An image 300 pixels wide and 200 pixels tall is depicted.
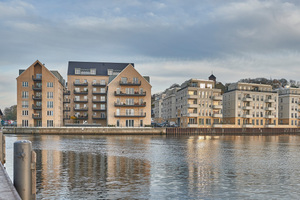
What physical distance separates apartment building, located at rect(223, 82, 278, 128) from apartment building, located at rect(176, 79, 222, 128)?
8.96 meters

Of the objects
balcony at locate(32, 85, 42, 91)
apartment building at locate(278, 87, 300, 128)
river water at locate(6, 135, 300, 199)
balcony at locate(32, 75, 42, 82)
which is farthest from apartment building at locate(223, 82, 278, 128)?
river water at locate(6, 135, 300, 199)

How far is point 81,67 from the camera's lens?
128 meters

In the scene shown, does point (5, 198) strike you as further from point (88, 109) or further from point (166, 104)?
point (166, 104)

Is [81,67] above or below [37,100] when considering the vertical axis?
above

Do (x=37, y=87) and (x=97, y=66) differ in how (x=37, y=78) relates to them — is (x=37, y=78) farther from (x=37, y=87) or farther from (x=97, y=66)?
(x=97, y=66)

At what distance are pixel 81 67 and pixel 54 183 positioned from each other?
10855cm

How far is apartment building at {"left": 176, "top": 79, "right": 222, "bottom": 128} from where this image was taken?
12256 cm

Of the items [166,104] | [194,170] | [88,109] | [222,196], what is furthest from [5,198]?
[166,104]

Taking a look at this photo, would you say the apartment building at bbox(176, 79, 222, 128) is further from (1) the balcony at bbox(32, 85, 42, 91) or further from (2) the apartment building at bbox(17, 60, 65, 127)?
(1) the balcony at bbox(32, 85, 42, 91)

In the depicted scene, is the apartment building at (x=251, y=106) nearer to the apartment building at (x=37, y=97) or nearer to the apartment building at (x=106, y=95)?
the apartment building at (x=106, y=95)

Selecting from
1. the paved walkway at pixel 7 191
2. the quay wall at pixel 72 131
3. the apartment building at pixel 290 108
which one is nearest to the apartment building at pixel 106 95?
the quay wall at pixel 72 131

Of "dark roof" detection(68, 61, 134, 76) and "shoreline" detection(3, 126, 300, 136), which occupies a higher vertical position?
"dark roof" detection(68, 61, 134, 76)

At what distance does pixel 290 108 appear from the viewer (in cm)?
14175

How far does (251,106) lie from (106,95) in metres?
60.5
